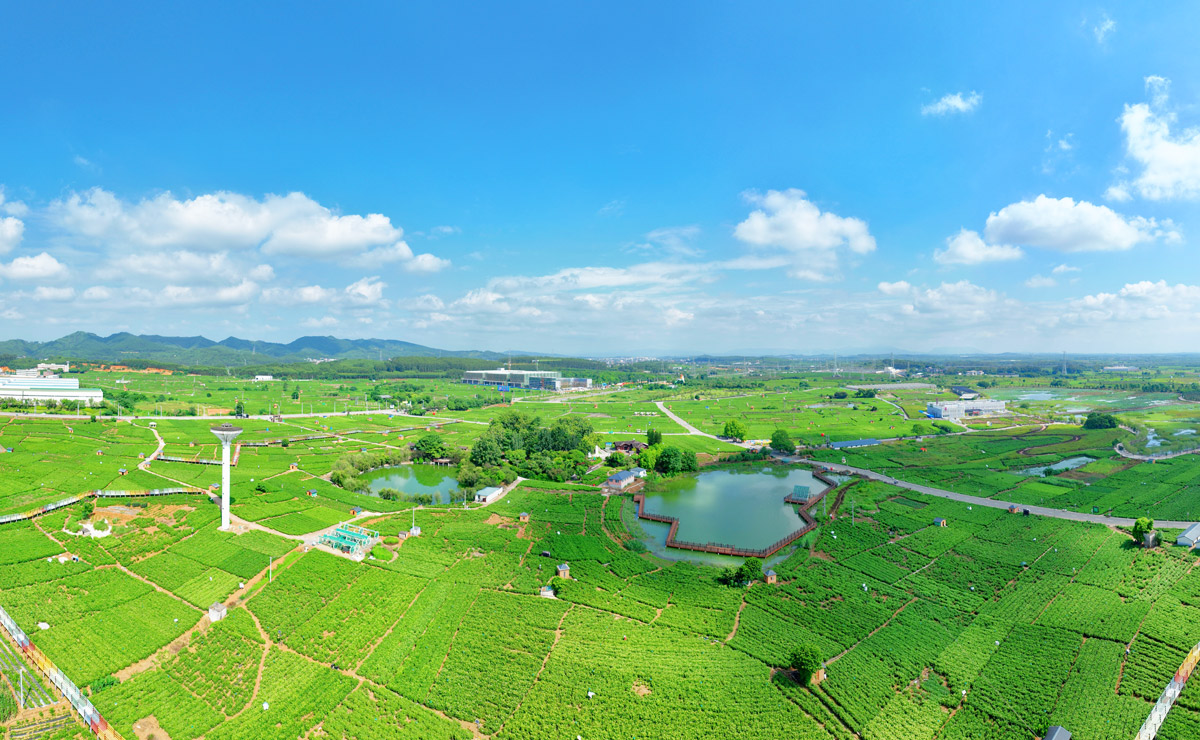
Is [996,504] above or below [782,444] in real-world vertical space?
below

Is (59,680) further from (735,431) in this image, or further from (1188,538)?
(735,431)

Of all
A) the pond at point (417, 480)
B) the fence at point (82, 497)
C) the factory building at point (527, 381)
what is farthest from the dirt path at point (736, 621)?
the factory building at point (527, 381)

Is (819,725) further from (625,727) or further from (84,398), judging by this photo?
(84,398)

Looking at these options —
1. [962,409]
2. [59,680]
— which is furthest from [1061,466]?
[59,680]

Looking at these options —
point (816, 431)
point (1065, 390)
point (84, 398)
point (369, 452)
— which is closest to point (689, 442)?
point (816, 431)

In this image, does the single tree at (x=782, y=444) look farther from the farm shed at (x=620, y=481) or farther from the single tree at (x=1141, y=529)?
the single tree at (x=1141, y=529)

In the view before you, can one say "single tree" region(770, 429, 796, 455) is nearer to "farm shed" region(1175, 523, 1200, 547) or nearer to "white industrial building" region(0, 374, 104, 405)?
"farm shed" region(1175, 523, 1200, 547)

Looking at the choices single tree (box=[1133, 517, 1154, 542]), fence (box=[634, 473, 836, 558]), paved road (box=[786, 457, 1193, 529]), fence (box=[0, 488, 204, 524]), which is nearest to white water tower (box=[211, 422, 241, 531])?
fence (box=[0, 488, 204, 524])
